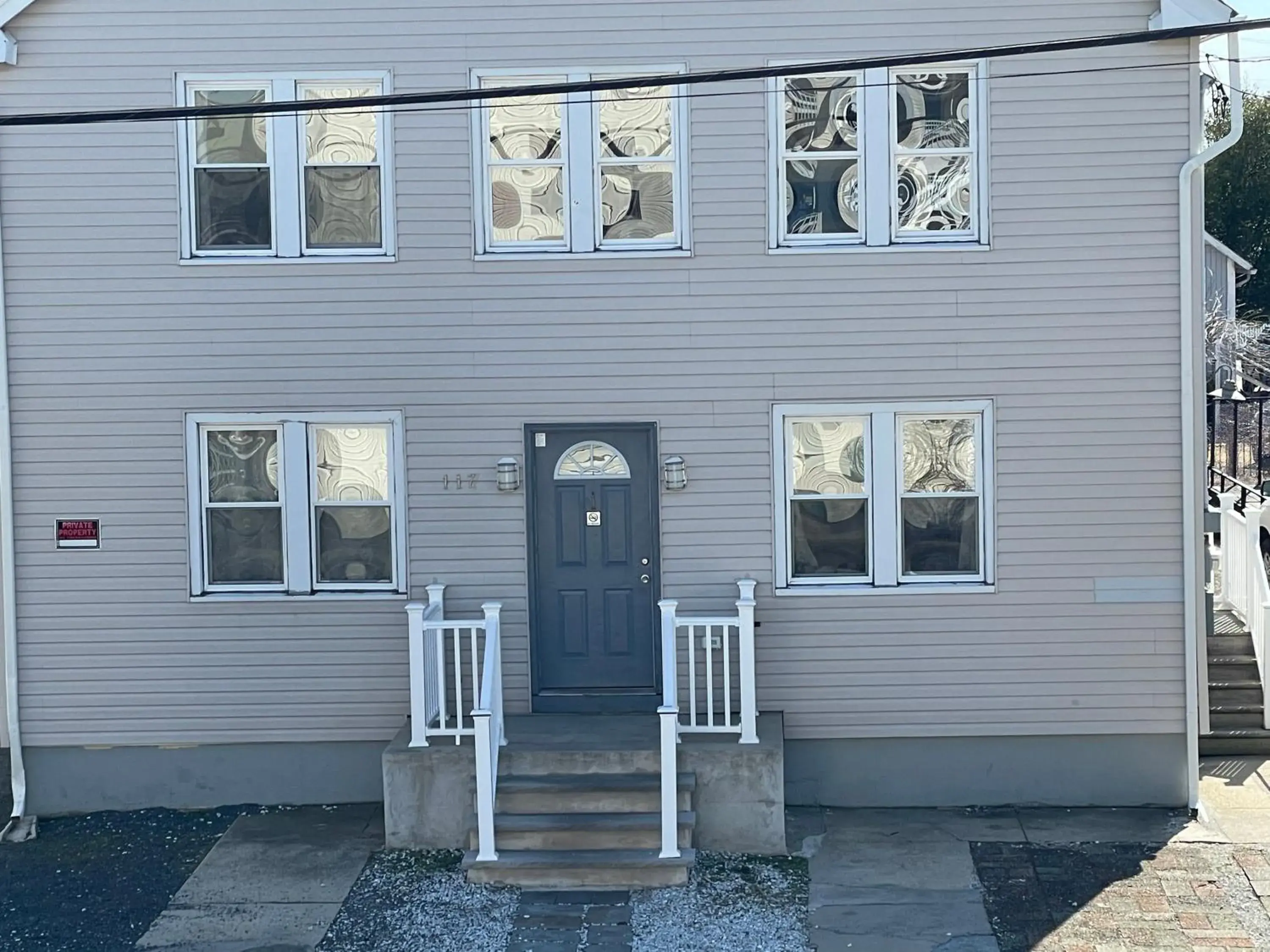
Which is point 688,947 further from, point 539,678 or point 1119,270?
point 1119,270

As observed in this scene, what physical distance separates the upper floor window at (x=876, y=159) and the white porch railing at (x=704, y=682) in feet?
8.66

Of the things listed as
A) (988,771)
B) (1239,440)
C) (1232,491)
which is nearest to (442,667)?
(988,771)

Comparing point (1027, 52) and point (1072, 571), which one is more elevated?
point (1027, 52)

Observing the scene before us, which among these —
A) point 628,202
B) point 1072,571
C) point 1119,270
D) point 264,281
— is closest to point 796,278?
point 628,202

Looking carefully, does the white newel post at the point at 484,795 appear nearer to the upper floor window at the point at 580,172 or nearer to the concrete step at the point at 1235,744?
the upper floor window at the point at 580,172

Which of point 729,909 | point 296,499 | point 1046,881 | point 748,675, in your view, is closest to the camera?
point 729,909

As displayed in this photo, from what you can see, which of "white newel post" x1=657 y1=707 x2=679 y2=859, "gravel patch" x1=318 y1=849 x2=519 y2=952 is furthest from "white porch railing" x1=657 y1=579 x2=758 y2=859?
"gravel patch" x1=318 y1=849 x2=519 y2=952

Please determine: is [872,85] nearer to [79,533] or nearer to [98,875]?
[79,533]

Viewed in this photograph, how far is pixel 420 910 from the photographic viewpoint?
7.87 metres

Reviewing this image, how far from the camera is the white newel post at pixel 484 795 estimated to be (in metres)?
8.29

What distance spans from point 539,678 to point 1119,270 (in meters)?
4.95

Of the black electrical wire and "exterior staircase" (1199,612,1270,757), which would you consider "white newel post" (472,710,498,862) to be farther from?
"exterior staircase" (1199,612,1270,757)

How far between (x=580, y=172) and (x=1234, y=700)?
6.53 metres

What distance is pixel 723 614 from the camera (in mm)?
9492
